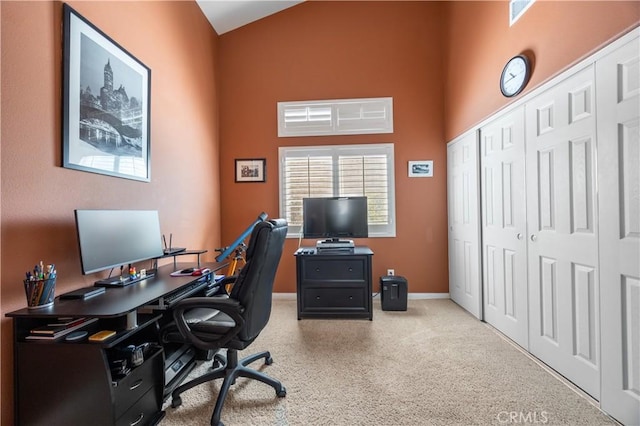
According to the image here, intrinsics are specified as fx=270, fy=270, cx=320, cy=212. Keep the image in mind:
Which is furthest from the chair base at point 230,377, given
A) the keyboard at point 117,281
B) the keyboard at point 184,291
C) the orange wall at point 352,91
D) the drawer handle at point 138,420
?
the orange wall at point 352,91

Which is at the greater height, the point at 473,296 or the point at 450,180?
the point at 450,180

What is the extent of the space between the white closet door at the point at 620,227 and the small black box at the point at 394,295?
1786mm

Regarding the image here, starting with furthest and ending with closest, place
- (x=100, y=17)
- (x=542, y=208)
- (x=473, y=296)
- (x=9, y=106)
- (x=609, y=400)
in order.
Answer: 1. (x=473, y=296)
2. (x=542, y=208)
3. (x=100, y=17)
4. (x=609, y=400)
5. (x=9, y=106)

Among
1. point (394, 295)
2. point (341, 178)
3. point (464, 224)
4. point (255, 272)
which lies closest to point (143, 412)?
point (255, 272)

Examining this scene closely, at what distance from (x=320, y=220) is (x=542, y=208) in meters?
2.14

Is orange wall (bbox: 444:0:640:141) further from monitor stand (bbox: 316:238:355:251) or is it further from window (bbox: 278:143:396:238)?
monitor stand (bbox: 316:238:355:251)

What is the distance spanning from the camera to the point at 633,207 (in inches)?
54.7

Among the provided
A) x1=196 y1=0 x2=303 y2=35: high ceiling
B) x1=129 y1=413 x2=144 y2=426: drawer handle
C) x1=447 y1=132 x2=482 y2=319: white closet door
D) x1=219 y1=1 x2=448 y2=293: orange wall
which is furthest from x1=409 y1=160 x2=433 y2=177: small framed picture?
x1=129 y1=413 x2=144 y2=426: drawer handle

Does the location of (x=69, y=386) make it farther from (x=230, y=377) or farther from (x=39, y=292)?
(x=230, y=377)

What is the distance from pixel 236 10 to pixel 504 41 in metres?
3.09

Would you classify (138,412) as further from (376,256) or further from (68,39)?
(376,256)

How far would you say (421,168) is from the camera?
3.64 metres

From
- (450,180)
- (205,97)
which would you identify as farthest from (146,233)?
(450,180)

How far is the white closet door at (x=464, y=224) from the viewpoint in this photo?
293cm
